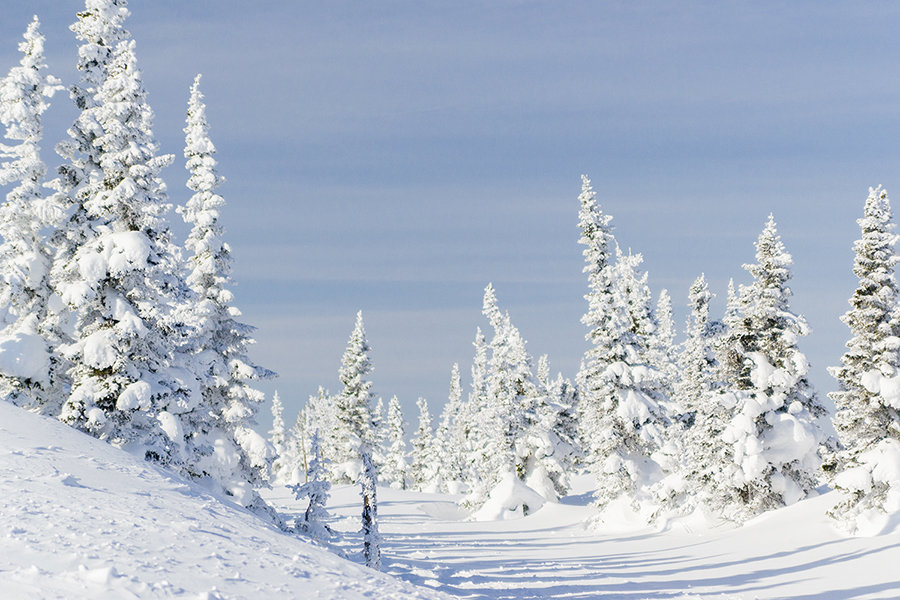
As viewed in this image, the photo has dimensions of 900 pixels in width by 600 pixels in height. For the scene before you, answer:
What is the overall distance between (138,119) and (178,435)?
9.49 metres

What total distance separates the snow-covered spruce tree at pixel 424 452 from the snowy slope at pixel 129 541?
241ft

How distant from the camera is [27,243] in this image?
2384cm

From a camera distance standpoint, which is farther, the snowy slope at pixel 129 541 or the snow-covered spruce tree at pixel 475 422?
the snow-covered spruce tree at pixel 475 422

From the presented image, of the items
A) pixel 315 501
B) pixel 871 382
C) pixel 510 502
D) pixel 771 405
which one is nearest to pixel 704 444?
pixel 771 405

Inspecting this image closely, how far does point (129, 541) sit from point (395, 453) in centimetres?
8041

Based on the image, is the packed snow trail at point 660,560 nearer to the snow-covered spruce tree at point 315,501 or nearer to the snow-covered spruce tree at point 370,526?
the snow-covered spruce tree at point 315,501

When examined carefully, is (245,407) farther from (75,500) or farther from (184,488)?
(75,500)

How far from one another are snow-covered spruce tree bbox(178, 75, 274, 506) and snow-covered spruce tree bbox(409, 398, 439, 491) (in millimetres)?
60835

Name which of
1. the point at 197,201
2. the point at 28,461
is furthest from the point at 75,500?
the point at 197,201

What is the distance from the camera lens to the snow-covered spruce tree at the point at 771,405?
30812 millimetres

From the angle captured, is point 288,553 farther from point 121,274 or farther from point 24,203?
point 24,203

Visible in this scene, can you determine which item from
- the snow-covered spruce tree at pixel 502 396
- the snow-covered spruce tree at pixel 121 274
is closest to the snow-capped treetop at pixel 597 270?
the snow-covered spruce tree at pixel 502 396

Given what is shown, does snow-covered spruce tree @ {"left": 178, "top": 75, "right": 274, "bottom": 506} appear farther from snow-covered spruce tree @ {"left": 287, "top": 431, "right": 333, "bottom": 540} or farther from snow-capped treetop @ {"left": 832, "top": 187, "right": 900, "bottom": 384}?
snow-capped treetop @ {"left": 832, "top": 187, "right": 900, "bottom": 384}

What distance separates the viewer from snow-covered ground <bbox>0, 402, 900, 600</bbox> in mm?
8602
